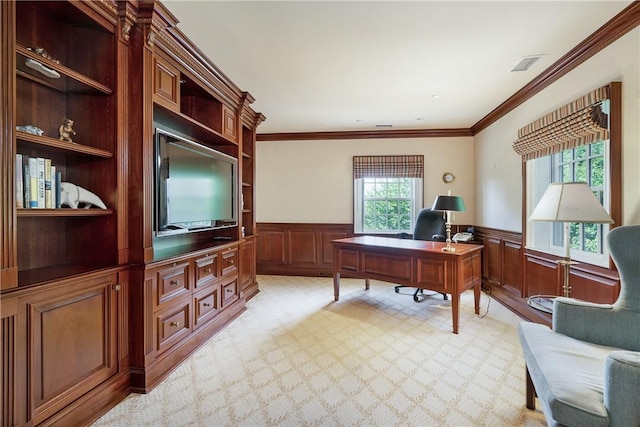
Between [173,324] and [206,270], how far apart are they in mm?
556

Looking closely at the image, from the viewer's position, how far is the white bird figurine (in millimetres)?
1650

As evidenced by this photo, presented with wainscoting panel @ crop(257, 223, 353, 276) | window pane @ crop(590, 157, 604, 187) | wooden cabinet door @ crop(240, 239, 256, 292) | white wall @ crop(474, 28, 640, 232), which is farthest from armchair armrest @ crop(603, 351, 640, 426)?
wainscoting panel @ crop(257, 223, 353, 276)

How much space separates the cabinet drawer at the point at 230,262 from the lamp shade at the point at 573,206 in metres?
2.77

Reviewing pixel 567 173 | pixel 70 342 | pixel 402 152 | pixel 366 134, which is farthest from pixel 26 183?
pixel 402 152

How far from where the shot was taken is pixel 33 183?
1470 mm

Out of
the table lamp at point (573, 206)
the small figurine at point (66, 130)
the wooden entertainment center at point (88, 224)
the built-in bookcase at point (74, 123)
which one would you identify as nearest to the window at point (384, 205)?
the table lamp at point (573, 206)

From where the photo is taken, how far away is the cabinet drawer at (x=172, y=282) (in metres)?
2.09

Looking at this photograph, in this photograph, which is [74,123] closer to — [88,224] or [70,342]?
[88,224]

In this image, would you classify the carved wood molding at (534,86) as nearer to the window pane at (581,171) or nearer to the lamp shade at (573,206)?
the window pane at (581,171)

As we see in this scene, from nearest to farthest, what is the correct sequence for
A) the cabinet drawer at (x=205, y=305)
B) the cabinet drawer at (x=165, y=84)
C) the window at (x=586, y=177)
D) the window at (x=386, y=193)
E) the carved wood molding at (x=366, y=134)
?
the cabinet drawer at (x=165, y=84), the window at (x=586, y=177), the cabinet drawer at (x=205, y=305), the carved wood molding at (x=366, y=134), the window at (x=386, y=193)

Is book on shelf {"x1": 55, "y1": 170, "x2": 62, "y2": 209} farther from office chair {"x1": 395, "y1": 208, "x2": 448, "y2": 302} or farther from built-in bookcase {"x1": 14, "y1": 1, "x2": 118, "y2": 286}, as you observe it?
office chair {"x1": 395, "y1": 208, "x2": 448, "y2": 302}

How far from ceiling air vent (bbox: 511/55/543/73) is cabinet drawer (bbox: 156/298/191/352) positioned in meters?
3.58

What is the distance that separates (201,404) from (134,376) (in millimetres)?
519

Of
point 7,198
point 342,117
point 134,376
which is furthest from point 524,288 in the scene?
point 7,198
